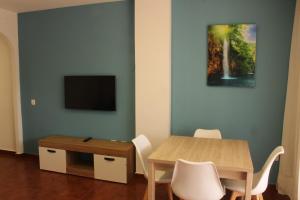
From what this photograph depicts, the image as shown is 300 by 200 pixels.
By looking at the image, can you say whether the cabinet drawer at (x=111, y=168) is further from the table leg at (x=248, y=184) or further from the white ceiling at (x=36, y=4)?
the white ceiling at (x=36, y=4)

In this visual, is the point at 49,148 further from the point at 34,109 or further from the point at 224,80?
the point at 224,80

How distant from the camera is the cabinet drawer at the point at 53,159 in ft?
13.1

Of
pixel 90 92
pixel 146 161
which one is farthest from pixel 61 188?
pixel 90 92

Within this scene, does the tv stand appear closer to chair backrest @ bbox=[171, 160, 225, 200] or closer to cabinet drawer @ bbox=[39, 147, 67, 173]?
cabinet drawer @ bbox=[39, 147, 67, 173]

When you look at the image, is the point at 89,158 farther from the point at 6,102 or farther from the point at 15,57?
the point at 15,57

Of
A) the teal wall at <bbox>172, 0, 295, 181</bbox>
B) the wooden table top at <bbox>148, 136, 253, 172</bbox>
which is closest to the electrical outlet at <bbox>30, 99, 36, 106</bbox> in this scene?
the teal wall at <bbox>172, 0, 295, 181</bbox>

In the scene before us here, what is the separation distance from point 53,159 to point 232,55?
306 cm

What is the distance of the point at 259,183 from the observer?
2369 millimetres

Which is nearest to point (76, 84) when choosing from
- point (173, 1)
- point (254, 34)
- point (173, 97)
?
point (173, 97)

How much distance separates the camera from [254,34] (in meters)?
3.26

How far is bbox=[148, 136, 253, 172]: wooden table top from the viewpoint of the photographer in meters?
2.24

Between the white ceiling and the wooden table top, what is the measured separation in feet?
8.16

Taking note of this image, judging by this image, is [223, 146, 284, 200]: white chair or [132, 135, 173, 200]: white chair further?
[132, 135, 173, 200]: white chair

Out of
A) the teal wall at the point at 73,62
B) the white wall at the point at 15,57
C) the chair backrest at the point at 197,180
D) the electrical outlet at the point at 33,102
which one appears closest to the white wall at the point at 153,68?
the teal wall at the point at 73,62
